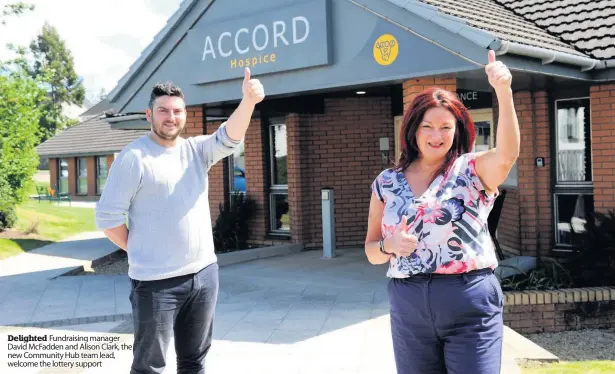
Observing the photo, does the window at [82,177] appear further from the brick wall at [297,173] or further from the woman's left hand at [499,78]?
the woman's left hand at [499,78]

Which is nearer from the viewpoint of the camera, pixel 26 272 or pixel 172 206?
pixel 172 206

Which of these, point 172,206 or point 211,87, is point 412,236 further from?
point 211,87

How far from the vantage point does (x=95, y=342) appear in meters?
6.22

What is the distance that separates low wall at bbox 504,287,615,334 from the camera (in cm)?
739

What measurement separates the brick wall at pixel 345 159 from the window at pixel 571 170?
3.31 meters

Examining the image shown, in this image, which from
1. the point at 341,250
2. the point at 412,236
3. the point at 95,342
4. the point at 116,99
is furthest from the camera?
the point at 341,250

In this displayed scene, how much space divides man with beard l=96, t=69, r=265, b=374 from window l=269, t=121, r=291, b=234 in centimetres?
851

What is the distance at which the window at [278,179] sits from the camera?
482 inches

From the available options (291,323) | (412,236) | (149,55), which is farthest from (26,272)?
(412,236)

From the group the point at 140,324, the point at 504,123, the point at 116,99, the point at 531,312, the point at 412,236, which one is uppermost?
the point at 116,99

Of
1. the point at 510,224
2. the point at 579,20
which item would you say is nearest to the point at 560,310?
the point at 510,224

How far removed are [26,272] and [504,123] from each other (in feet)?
34.9

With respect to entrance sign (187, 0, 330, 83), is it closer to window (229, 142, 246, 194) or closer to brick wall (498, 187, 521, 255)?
window (229, 142, 246, 194)

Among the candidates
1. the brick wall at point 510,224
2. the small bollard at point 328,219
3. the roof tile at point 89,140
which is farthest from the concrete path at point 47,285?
the roof tile at point 89,140
